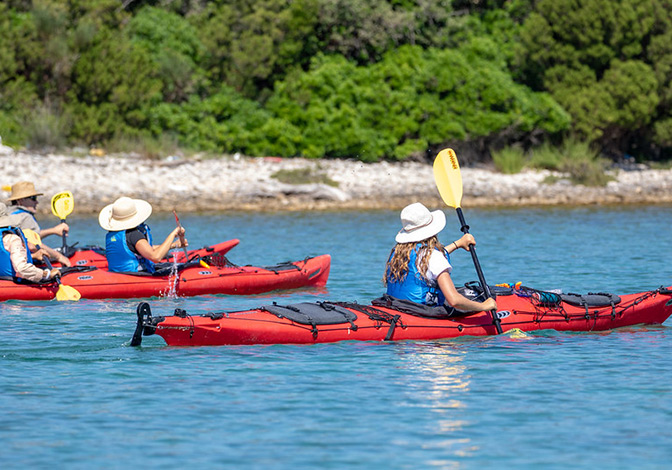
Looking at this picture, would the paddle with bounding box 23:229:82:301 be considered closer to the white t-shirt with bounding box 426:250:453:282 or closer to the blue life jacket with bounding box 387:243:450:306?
the blue life jacket with bounding box 387:243:450:306

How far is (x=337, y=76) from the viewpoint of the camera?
27.3 meters

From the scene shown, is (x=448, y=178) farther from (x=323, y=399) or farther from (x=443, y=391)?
(x=323, y=399)

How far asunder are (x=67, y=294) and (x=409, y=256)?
443 centimetres

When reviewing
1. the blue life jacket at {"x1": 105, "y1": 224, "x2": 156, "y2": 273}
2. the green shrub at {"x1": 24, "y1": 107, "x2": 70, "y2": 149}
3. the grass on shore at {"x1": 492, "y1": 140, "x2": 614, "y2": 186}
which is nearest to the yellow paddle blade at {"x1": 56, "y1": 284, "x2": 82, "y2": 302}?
the blue life jacket at {"x1": 105, "y1": 224, "x2": 156, "y2": 273}

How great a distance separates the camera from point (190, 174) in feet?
81.6

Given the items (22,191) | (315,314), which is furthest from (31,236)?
(315,314)

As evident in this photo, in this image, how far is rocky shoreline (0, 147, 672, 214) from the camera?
23.2 metres

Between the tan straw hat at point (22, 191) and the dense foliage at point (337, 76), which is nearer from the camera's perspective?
the tan straw hat at point (22, 191)

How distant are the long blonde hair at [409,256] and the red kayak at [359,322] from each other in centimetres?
31

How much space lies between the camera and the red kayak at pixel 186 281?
440 inches

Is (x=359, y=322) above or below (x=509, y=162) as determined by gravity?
below

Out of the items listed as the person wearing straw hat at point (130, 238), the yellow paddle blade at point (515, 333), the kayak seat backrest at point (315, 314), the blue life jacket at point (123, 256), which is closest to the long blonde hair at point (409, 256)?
the kayak seat backrest at point (315, 314)

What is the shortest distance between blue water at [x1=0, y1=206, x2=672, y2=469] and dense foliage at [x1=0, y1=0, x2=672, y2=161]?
1611 centimetres

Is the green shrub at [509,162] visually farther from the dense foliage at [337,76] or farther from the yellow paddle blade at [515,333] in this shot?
the yellow paddle blade at [515,333]
